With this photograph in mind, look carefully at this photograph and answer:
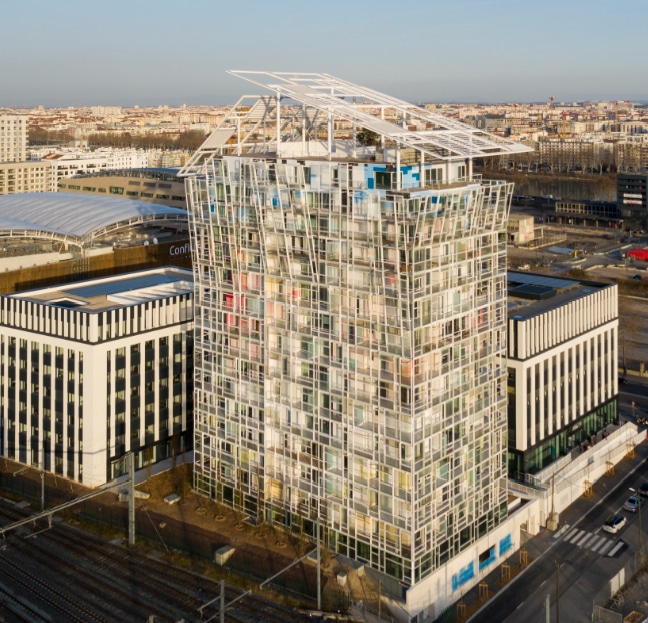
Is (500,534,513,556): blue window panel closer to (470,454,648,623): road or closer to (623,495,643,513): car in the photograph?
(470,454,648,623): road

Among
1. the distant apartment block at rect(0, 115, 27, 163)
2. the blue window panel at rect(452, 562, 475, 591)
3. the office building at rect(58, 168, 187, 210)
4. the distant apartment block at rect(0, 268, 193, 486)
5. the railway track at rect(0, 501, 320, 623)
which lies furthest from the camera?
the distant apartment block at rect(0, 115, 27, 163)

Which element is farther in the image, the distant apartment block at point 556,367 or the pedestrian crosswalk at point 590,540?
the distant apartment block at point 556,367

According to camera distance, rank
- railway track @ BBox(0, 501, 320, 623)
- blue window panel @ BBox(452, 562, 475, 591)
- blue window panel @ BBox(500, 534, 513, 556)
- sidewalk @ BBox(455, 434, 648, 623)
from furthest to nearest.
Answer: blue window panel @ BBox(500, 534, 513, 556), blue window panel @ BBox(452, 562, 475, 591), sidewalk @ BBox(455, 434, 648, 623), railway track @ BBox(0, 501, 320, 623)

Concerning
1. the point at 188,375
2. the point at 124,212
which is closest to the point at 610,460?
the point at 188,375

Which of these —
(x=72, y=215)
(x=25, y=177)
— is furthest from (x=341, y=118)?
(x=25, y=177)

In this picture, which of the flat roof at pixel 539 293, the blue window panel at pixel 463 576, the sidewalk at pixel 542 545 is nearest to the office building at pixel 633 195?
the flat roof at pixel 539 293

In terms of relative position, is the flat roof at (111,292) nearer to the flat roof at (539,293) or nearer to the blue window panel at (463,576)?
the flat roof at (539,293)

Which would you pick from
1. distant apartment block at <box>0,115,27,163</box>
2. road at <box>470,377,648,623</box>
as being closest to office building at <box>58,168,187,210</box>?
distant apartment block at <box>0,115,27,163</box>
